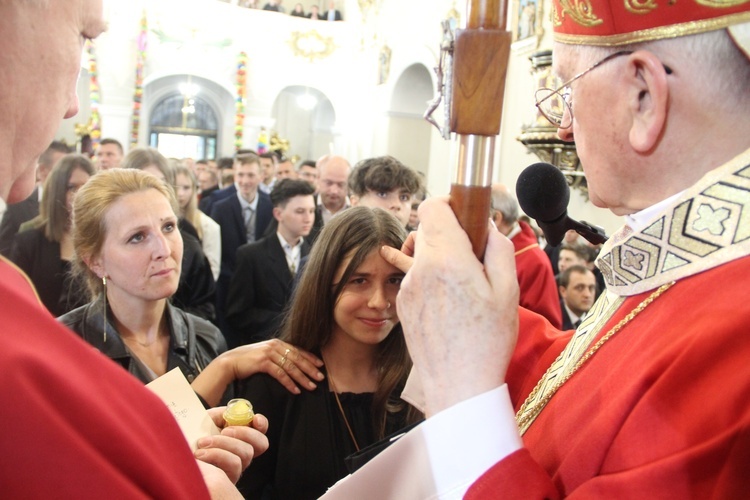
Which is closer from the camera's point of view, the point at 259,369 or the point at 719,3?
the point at 719,3

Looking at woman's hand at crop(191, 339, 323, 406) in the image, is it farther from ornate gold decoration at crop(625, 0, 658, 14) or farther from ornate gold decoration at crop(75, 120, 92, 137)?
ornate gold decoration at crop(75, 120, 92, 137)

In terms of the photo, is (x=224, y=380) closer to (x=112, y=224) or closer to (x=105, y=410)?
(x=112, y=224)

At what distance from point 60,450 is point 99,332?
1519 millimetres

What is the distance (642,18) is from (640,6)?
0.02m

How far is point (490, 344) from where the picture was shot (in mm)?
906

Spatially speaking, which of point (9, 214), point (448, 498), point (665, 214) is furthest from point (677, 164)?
point (9, 214)

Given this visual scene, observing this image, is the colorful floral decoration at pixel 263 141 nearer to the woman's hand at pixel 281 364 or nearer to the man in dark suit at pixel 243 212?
the man in dark suit at pixel 243 212

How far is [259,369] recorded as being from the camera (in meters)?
1.86

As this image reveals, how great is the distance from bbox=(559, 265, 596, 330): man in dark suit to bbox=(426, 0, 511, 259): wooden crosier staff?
3.57 metres

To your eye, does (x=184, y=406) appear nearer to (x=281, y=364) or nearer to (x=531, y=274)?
(x=281, y=364)

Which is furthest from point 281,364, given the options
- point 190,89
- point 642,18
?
point 190,89

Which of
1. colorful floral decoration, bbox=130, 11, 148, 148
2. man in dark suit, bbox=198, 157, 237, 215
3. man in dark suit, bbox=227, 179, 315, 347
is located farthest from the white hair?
colorful floral decoration, bbox=130, 11, 148, 148

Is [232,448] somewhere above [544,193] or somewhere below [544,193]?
below

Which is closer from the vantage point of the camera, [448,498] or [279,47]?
[448,498]
